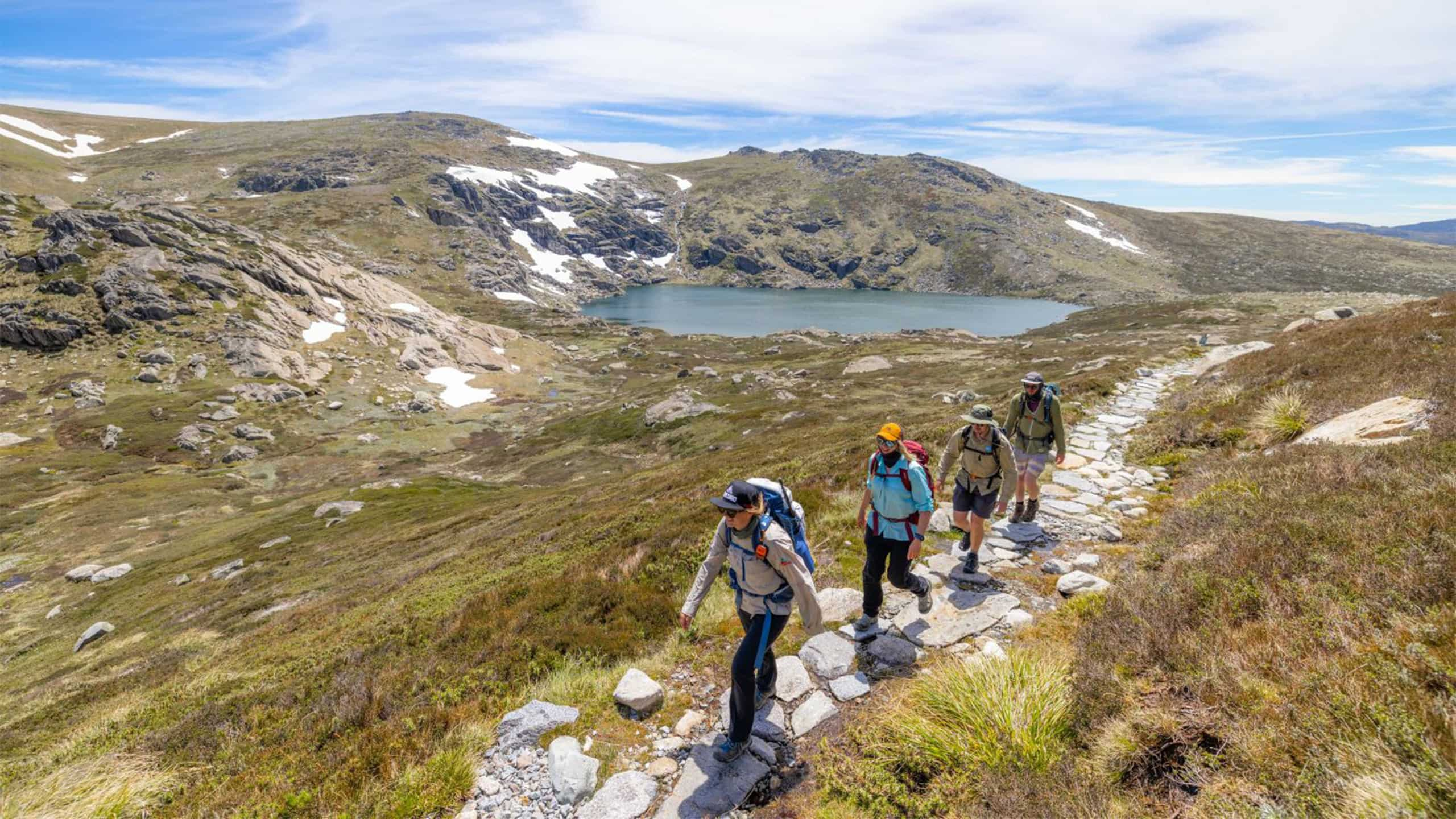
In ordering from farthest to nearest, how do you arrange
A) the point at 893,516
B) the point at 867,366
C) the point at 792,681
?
the point at 867,366
the point at 893,516
the point at 792,681

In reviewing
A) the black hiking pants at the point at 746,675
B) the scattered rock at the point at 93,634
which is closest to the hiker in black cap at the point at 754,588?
the black hiking pants at the point at 746,675

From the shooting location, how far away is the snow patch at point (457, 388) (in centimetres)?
8851

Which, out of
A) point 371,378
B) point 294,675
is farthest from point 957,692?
point 371,378

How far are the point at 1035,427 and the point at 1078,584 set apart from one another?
3.76m

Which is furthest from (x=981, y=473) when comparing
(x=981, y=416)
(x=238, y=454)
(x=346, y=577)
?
(x=238, y=454)

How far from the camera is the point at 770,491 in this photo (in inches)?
245

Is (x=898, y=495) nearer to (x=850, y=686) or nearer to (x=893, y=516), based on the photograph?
(x=893, y=516)

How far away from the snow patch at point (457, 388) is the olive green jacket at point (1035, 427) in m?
89.0

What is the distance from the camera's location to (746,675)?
603 centimetres

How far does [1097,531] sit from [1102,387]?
58.3ft

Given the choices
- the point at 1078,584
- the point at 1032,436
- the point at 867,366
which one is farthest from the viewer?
the point at 867,366

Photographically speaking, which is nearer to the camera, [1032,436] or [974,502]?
[974,502]

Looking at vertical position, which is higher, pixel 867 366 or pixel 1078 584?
pixel 1078 584

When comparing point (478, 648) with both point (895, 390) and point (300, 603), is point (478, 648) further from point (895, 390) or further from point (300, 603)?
point (895, 390)
